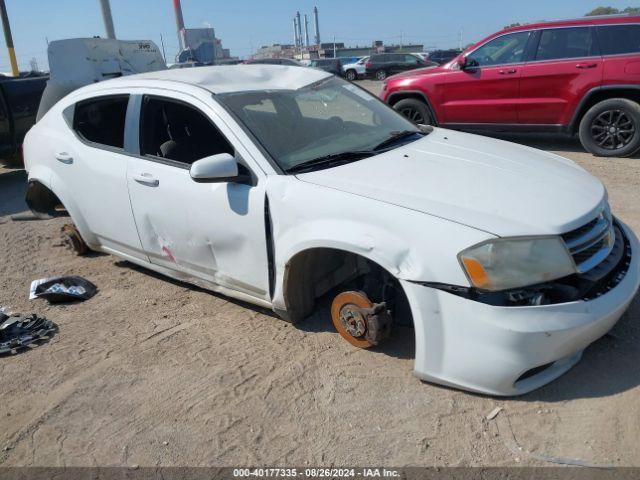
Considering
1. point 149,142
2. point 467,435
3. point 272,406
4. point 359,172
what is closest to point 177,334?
point 272,406

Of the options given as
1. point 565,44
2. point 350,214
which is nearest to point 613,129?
point 565,44

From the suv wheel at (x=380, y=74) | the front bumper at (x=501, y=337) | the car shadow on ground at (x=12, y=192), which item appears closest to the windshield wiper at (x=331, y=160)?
the front bumper at (x=501, y=337)

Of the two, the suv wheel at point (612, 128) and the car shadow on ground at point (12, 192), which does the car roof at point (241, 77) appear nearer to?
the car shadow on ground at point (12, 192)

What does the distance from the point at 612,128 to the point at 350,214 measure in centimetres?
603

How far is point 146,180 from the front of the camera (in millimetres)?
3549

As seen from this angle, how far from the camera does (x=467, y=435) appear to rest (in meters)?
2.42

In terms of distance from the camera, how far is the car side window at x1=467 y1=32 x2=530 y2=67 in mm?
7754

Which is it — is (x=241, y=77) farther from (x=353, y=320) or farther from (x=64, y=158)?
(x=353, y=320)

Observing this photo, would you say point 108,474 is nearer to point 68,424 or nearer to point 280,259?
point 68,424

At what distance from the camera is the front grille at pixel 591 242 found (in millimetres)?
2494

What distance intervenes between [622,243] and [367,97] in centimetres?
215

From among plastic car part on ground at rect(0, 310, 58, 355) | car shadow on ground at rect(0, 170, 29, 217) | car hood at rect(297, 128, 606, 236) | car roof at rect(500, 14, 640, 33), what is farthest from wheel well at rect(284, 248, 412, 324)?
car roof at rect(500, 14, 640, 33)

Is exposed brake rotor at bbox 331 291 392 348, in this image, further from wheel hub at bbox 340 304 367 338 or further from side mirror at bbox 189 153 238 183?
side mirror at bbox 189 153 238 183

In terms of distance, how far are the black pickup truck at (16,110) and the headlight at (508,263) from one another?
8132 millimetres
